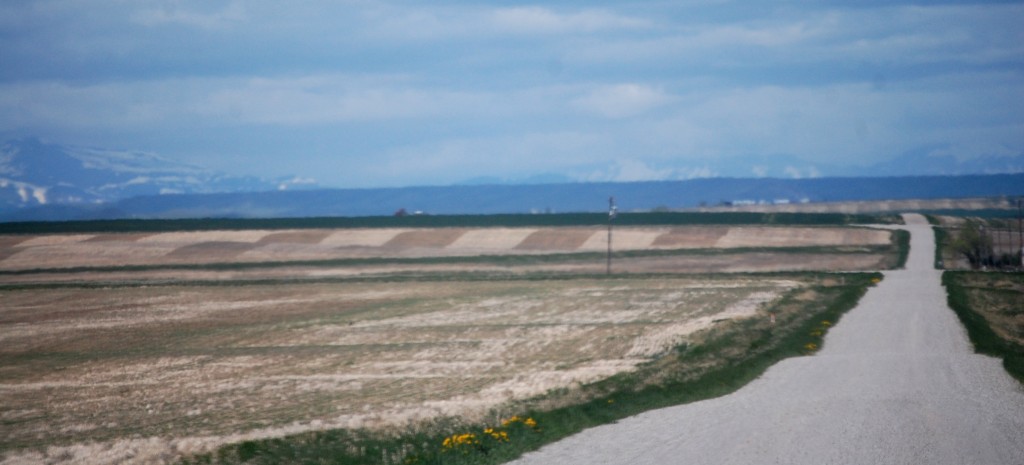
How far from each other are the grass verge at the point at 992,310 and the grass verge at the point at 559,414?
7.34m

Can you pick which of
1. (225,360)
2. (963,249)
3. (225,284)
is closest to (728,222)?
(963,249)

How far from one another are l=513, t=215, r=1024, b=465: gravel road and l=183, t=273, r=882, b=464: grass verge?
3.00 ft

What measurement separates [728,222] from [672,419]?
101340mm

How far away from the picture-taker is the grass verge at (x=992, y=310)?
42719 mm

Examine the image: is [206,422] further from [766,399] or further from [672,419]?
[766,399]

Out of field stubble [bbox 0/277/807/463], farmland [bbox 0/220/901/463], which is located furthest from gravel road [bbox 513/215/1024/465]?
field stubble [bbox 0/277/807/463]

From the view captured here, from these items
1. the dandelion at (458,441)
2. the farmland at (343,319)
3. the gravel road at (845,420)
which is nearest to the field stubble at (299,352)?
the farmland at (343,319)

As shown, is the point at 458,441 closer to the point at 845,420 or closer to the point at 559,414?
the point at 559,414

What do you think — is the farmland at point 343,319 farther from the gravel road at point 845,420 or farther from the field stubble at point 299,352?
the gravel road at point 845,420

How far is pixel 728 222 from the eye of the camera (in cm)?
12781

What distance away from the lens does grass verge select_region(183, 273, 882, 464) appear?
2536 cm

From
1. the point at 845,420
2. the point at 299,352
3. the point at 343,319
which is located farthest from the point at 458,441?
the point at 343,319

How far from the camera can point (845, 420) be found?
28281 millimetres

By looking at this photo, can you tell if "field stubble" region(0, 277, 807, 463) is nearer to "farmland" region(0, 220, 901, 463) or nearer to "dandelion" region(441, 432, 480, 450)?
"farmland" region(0, 220, 901, 463)
